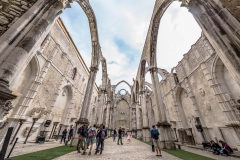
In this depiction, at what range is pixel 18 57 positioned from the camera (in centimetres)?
243

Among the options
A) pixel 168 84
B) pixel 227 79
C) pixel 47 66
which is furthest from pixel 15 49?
pixel 168 84

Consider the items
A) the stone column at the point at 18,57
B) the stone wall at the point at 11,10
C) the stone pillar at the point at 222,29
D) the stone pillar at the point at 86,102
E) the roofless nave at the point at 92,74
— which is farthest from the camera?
the stone pillar at the point at 86,102

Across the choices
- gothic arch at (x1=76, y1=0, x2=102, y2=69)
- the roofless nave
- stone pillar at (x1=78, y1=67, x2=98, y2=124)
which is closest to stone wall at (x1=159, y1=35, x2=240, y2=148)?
the roofless nave

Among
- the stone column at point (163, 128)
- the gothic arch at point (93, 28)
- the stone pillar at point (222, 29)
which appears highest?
the gothic arch at point (93, 28)

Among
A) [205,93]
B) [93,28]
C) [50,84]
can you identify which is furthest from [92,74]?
[205,93]

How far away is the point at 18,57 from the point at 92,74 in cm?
656

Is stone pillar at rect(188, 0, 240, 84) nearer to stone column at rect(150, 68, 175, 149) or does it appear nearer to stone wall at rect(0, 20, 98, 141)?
stone column at rect(150, 68, 175, 149)

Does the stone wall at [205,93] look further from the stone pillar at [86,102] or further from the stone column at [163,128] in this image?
the stone pillar at [86,102]

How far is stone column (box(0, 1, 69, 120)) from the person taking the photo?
6.54ft

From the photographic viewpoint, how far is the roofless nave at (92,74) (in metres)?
2.64

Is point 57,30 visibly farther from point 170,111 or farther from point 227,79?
point 170,111

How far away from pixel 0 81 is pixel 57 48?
10238 millimetres

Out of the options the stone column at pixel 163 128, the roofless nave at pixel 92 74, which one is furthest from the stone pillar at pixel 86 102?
the stone column at pixel 163 128

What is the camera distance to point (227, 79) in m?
7.67
